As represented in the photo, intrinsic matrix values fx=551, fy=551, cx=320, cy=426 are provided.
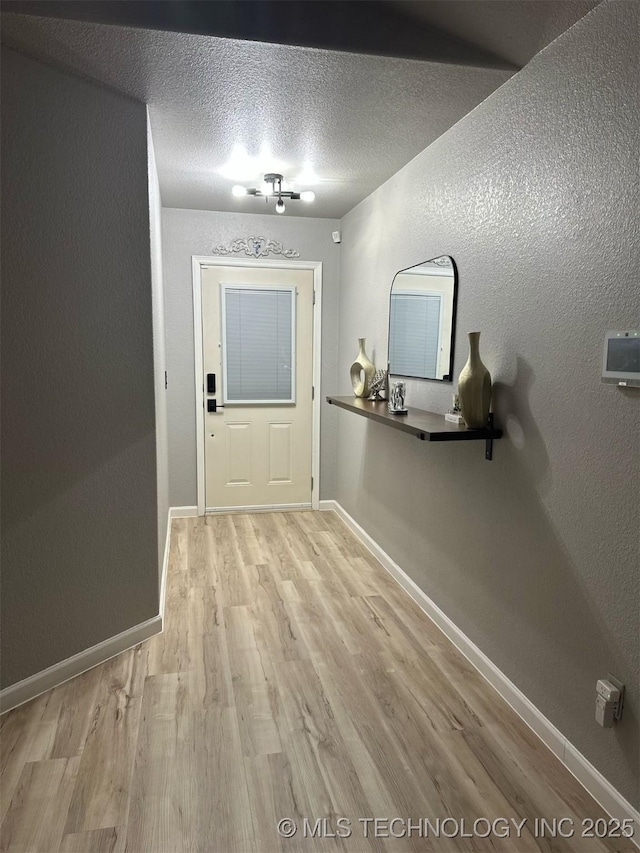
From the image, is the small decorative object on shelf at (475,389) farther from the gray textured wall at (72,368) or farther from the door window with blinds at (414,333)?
the gray textured wall at (72,368)

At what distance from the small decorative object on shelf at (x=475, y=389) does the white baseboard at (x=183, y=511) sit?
2907mm

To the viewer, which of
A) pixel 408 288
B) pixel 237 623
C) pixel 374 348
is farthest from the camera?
pixel 374 348

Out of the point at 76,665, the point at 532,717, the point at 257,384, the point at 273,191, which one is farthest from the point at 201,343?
the point at 532,717

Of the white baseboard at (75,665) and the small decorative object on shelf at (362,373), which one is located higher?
the small decorative object on shelf at (362,373)

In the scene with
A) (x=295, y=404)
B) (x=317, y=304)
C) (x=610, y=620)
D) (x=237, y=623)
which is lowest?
(x=237, y=623)

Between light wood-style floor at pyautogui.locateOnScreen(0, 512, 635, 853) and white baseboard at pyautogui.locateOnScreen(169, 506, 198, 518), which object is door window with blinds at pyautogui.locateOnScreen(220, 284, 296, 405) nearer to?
white baseboard at pyautogui.locateOnScreen(169, 506, 198, 518)

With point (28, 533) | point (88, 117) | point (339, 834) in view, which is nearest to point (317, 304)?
point (88, 117)

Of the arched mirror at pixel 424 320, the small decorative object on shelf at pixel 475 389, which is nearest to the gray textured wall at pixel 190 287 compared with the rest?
the arched mirror at pixel 424 320

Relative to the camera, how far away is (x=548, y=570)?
194 centimetres

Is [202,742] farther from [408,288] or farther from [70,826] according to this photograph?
[408,288]

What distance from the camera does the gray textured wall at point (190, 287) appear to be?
4207mm

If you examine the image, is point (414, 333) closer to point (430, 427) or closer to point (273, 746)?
point (430, 427)

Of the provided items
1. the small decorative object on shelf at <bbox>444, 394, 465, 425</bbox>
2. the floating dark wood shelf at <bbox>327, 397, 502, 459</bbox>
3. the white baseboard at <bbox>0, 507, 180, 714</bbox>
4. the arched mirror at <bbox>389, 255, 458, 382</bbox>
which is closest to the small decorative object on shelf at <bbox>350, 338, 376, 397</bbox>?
the arched mirror at <bbox>389, 255, 458, 382</bbox>

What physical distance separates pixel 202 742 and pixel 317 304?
3.34m
